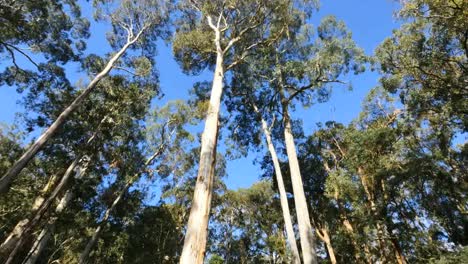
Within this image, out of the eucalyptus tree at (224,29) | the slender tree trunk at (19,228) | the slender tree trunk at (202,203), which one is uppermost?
the eucalyptus tree at (224,29)

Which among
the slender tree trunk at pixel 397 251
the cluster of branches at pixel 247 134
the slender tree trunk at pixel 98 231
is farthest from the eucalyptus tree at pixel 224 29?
the slender tree trunk at pixel 397 251

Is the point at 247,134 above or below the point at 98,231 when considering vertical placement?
above

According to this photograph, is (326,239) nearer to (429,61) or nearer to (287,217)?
(287,217)

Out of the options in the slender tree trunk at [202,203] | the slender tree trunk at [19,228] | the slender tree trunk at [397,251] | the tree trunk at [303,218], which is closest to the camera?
the slender tree trunk at [202,203]

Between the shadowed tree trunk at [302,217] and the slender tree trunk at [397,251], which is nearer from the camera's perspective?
the shadowed tree trunk at [302,217]

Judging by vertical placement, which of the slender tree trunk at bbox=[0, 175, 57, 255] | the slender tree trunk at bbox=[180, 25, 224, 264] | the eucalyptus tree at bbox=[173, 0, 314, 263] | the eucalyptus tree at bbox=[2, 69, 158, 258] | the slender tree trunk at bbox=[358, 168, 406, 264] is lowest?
the slender tree trunk at bbox=[180, 25, 224, 264]

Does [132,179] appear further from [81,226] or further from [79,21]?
[79,21]

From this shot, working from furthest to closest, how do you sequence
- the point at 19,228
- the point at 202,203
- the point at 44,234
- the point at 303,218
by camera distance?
the point at 44,234 → the point at 19,228 → the point at 303,218 → the point at 202,203

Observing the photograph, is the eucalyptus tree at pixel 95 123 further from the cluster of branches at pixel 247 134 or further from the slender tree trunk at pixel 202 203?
the slender tree trunk at pixel 202 203

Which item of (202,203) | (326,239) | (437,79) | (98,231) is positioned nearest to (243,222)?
(326,239)

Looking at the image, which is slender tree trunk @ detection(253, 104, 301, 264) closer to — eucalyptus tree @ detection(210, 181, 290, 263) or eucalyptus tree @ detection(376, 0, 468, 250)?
eucalyptus tree @ detection(376, 0, 468, 250)

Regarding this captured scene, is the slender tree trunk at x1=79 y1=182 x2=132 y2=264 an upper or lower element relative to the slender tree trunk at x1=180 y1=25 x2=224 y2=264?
upper

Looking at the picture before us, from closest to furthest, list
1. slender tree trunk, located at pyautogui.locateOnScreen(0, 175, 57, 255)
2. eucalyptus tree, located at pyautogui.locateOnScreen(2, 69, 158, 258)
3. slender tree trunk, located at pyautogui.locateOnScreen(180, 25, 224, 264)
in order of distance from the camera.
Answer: slender tree trunk, located at pyautogui.locateOnScreen(180, 25, 224, 264)
slender tree trunk, located at pyautogui.locateOnScreen(0, 175, 57, 255)
eucalyptus tree, located at pyautogui.locateOnScreen(2, 69, 158, 258)

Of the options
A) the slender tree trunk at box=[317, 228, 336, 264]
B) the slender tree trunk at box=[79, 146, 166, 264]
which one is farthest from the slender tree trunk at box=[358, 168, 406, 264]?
the slender tree trunk at box=[79, 146, 166, 264]
